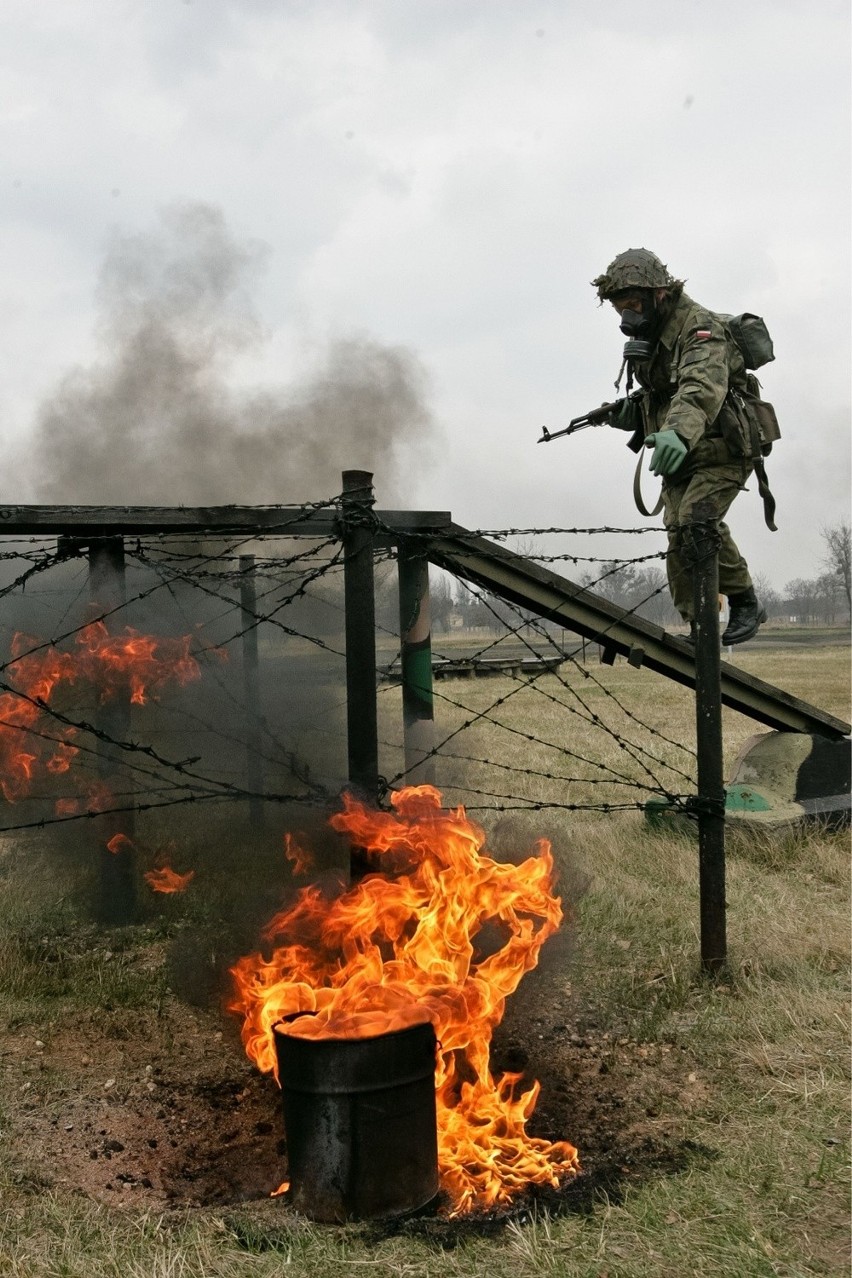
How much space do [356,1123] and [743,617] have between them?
501cm

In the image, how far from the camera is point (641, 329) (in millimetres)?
6637

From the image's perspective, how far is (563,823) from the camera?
936cm

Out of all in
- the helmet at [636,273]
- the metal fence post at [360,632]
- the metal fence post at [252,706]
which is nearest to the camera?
the metal fence post at [360,632]

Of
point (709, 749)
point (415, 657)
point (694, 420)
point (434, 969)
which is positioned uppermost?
point (694, 420)

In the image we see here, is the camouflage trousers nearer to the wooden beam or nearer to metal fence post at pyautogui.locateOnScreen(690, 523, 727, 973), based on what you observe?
metal fence post at pyautogui.locateOnScreen(690, 523, 727, 973)

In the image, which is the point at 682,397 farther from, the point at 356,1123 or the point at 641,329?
the point at 356,1123

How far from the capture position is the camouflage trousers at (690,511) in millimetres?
6664

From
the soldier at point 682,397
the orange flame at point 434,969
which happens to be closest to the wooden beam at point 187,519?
the soldier at point 682,397

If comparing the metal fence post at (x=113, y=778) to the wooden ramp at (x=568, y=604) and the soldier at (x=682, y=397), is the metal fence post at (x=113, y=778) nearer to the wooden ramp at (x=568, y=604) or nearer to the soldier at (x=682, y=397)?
the wooden ramp at (x=568, y=604)

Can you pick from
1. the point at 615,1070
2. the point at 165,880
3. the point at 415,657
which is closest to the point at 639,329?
the point at 415,657

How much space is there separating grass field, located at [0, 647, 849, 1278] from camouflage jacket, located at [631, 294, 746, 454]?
2108mm

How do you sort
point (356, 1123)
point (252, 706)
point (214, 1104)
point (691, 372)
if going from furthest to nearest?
point (252, 706) → point (691, 372) → point (214, 1104) → point (356, 1123)

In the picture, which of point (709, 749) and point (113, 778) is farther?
point (113, 778)

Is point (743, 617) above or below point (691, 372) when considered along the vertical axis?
below
